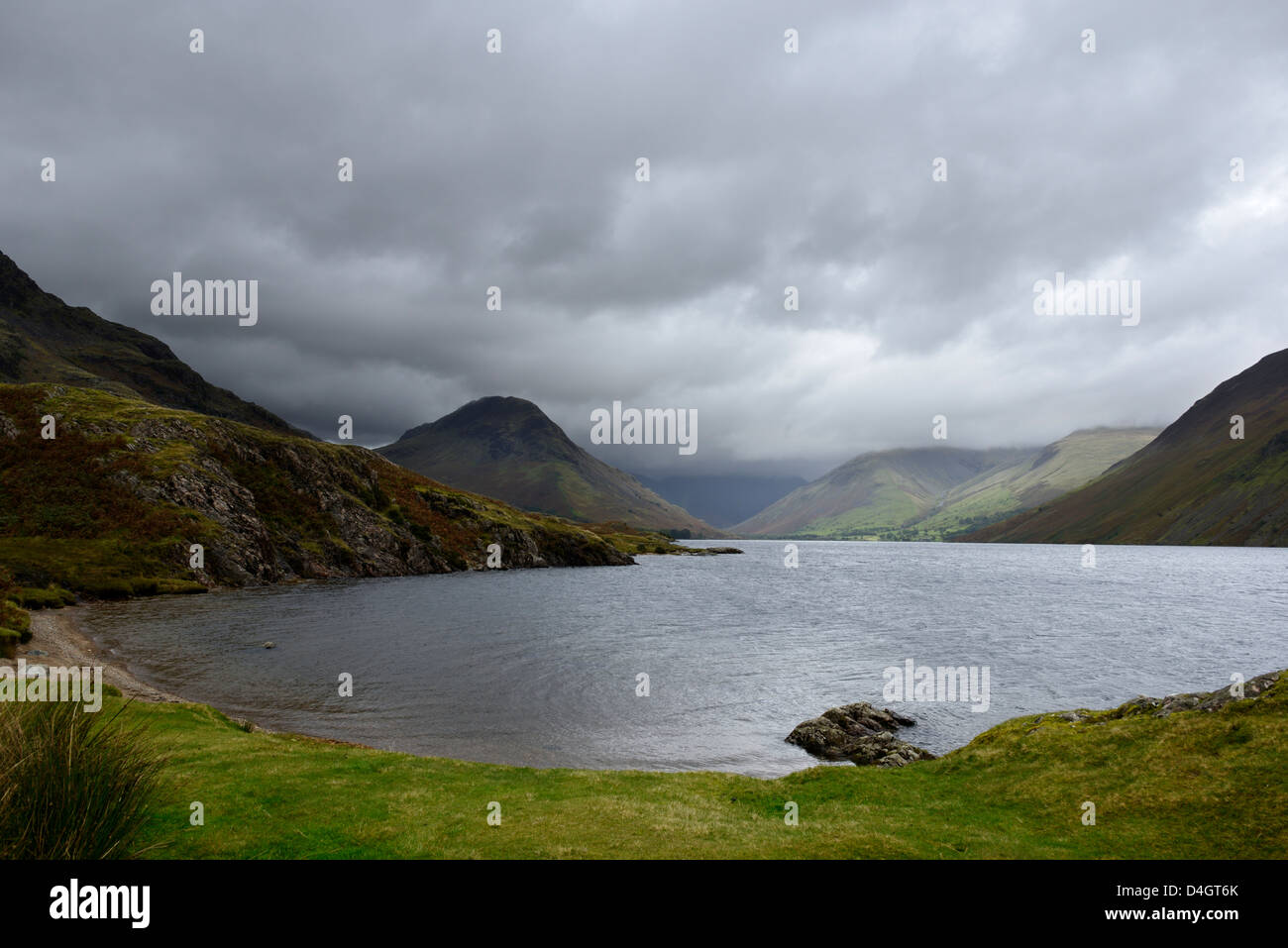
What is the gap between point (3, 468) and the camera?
373 feet

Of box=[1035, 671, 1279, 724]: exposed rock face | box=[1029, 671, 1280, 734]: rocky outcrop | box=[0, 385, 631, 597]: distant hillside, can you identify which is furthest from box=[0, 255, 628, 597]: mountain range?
box=[1035, 671, 1279, 724]: exposed rock face

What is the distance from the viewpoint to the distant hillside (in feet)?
332

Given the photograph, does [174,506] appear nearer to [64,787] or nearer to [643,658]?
[643,658]

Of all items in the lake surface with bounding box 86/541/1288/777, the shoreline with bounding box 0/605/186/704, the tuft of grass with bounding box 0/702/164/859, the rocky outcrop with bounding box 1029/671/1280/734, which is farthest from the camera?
Result: the shoreline with bounding box 0/605/186/704

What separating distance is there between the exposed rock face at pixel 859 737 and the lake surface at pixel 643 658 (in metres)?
1.49

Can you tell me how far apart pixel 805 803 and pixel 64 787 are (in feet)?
68.1

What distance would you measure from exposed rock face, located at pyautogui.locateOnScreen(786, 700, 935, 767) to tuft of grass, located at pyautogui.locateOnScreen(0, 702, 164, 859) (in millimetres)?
35090

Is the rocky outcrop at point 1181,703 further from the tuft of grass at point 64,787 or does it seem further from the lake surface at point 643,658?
the tuft of grass at point 64,787

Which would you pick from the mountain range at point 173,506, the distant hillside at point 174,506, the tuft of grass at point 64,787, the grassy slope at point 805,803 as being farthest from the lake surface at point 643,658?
the tuft of grass at point 64,787

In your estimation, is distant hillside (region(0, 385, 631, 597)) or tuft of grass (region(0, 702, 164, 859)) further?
distant hillside (region(0, 385, 631, 597))

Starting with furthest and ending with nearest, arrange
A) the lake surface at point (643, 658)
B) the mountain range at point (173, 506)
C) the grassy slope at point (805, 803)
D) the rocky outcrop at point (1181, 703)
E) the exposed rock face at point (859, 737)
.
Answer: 1. the mountain range at point (173, 506)
2. the lake surface at point (643, 658)
3. the exposed rock face at point (859, 737)
4. the rocky outcrop at point (1181, 703)
5. the grassy slope at point (805, 803)

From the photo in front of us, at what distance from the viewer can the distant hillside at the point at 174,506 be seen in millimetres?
101062

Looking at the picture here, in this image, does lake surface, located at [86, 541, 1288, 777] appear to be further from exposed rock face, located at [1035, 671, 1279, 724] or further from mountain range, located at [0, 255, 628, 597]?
mountain range, located at [0, 255, 628, 597]
